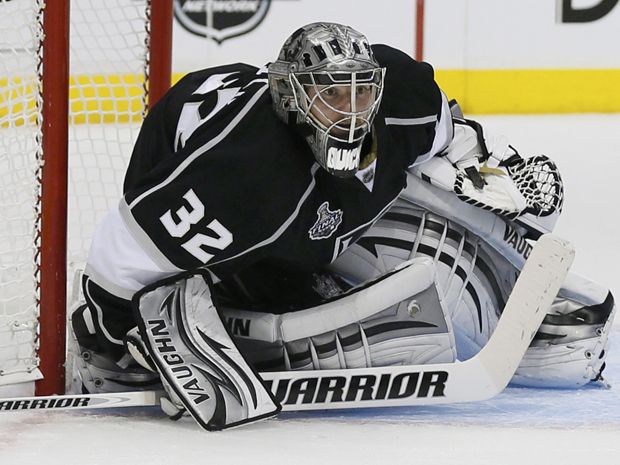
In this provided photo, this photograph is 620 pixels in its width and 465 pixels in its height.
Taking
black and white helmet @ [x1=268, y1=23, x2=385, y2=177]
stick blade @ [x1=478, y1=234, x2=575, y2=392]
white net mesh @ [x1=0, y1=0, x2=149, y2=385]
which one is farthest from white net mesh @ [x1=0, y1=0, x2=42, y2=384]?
stick blade @ [x1=478, y1=234, x2=575, y2=392]

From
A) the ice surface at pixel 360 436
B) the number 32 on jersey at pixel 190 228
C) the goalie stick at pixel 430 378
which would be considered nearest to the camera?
the ice surface at pixel 360 436

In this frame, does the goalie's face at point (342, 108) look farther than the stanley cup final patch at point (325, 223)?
No

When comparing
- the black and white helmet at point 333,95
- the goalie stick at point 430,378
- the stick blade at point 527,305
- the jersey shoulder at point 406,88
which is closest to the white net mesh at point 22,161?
the goalie stick at point 430,378

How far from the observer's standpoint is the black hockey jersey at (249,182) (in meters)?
2.01

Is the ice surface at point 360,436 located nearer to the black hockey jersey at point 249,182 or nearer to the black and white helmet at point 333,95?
the black hockey jersey at point 249,182

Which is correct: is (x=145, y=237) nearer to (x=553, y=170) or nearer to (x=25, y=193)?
(x=25, y=193)

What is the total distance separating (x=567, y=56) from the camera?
5.18 meters

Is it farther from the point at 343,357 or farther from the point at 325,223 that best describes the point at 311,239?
the point at 343,357

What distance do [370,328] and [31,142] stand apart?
671 millimetres

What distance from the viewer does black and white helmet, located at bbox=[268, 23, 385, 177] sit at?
2.01m

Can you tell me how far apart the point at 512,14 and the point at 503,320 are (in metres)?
3.23

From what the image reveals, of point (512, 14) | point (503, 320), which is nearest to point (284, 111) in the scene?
point (503, 320)

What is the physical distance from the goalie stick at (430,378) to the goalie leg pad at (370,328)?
0.05 metres

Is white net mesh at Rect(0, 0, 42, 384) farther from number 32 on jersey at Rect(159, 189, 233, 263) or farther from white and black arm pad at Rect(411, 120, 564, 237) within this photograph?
white and black arm pad at Rect(411, 120, 564, 237)
